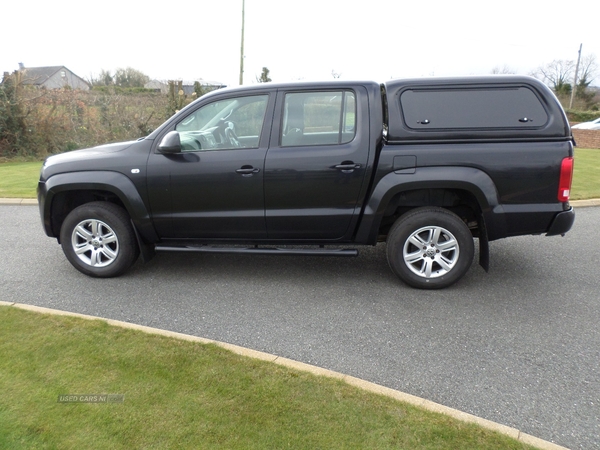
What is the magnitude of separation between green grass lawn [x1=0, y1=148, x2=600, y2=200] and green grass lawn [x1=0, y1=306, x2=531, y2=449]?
22.7 feet

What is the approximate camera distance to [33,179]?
10.8 metres

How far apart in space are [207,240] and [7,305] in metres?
1.81

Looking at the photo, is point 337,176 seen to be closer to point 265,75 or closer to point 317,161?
point 317,161

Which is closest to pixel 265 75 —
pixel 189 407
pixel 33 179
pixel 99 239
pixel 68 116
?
pixel 68 116

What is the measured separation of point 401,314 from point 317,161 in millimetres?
1556

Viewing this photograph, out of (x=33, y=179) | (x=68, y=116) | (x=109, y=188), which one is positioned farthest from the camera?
(x=68, y=116)

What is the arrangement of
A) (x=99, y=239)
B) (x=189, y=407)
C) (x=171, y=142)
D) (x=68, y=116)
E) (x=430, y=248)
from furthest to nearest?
1. (x=68, y=116)
2. (x=99, y=239)
3. (x=430, y=248)
4. (x=171, y=142)
5. (x=189, y=407)

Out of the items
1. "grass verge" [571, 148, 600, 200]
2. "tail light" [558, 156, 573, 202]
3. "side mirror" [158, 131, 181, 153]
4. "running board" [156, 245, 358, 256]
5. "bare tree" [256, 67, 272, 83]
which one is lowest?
"running board" [156, 245, 358, 256]

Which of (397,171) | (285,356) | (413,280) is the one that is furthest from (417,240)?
(285,356)

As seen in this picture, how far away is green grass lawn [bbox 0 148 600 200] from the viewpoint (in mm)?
8828

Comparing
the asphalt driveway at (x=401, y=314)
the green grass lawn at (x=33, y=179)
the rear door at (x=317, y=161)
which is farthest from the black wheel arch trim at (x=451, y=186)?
the green grass lawn at (x=33, y=179)

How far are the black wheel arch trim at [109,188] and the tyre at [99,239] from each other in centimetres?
15

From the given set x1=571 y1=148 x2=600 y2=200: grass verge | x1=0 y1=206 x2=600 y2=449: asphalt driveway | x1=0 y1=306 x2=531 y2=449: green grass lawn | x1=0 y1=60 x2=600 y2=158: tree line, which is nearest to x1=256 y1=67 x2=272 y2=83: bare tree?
x1=0 y1=60 x2=600 y2=158: tree line

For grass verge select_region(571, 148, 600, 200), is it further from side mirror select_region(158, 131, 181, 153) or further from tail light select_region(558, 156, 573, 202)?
side mirror select_region(158, 131, 181, 153)
